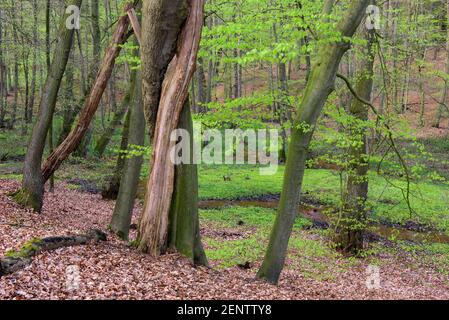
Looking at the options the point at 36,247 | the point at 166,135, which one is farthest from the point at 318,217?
the point at 36,247

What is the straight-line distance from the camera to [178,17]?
7078 mm

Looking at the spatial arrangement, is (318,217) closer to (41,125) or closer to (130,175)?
(130,175)

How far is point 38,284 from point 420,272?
31.6 feet

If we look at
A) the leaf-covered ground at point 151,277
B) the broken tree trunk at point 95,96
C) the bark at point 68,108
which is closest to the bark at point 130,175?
the broken tree trunk at point 95,96

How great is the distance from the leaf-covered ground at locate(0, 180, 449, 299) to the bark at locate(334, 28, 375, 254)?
2.41 feet

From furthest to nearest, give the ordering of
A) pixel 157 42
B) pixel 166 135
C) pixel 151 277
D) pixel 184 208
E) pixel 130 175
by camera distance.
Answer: pixel 130 175 → pixel 184 208 → pixel 166 135 → pixel 157 42 → pixel 151 277

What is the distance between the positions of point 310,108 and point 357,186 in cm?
511

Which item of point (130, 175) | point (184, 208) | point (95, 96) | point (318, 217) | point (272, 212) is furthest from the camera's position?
point (318, 217)

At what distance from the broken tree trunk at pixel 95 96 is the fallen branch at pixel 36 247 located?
363 cm

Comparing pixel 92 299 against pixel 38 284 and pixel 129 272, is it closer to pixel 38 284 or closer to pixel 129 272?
pixel 38 284

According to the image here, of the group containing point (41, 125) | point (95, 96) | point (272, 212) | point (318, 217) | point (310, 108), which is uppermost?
point (95, 96)

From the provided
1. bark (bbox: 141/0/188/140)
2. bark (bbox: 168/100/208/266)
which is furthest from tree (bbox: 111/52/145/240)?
bark (bbox: 168/100/208/266)

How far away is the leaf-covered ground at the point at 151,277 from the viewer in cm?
522

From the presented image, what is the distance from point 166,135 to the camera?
7.33 meters
